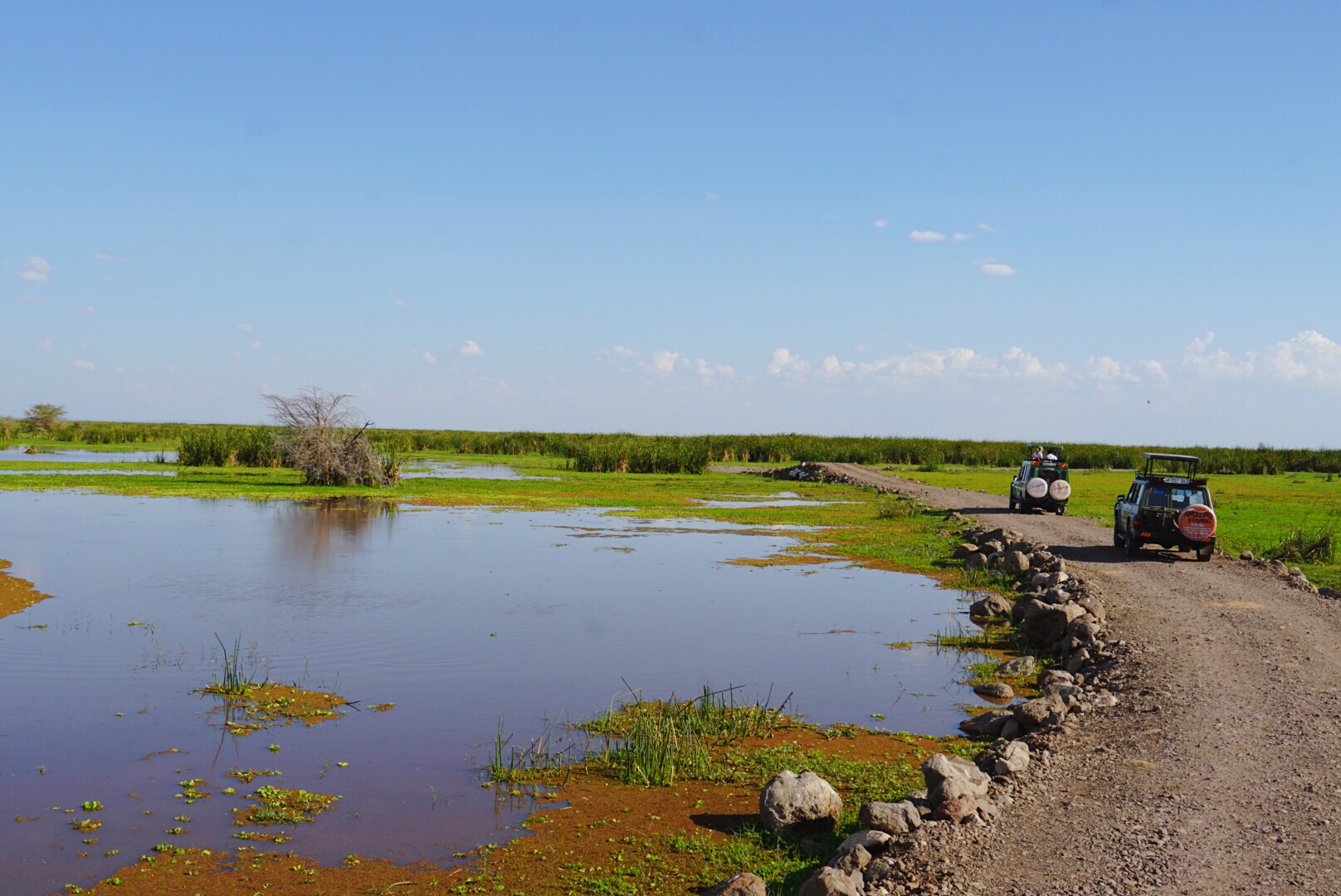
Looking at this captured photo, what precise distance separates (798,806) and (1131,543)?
674 inches

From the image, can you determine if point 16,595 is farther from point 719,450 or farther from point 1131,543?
point 719,450

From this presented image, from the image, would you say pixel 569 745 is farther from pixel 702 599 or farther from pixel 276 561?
pixel 276 561

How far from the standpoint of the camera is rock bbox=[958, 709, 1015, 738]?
11492 millimetres

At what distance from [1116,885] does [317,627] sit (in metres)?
13.0

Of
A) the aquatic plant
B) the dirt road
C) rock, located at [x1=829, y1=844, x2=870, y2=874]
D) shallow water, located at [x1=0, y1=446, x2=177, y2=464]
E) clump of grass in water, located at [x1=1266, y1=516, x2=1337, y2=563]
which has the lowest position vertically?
the aquatic plant

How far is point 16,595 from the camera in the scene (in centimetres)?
1855

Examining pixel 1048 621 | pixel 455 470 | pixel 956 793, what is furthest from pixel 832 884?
pixel 455 470

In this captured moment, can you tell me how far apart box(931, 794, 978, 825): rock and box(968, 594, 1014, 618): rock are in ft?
36.3

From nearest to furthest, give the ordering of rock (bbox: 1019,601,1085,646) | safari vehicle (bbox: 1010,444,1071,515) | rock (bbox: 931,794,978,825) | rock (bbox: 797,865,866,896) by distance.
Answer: rock (bbox: 797,865,866,896), rock (bbox: 931,794,978,825), rock (bbox: 1019,601,1085,646), safari vehicle (bbox: 1010,444,1071,515)

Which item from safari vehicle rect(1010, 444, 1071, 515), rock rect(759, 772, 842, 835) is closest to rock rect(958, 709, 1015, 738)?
rock rect(759, 772, 842, 835)

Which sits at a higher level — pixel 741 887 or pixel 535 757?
pixel 741 887

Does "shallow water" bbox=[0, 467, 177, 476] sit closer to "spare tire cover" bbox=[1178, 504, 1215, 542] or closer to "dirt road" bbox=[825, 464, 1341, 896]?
"spare tire cover" bbox=[1178, 504, 1215, 542]

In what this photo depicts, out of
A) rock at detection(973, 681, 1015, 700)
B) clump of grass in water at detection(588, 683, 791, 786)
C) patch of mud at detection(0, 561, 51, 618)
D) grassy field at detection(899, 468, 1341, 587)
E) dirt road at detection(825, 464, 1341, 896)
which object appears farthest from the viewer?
grassy field at detection(899, 468, 1341, 587)

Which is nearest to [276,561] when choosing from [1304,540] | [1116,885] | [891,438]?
[1116,885]
